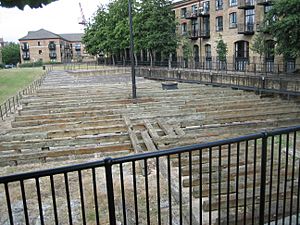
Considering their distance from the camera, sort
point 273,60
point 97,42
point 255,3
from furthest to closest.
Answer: point 97,42 → point 255,3 → point 273,60

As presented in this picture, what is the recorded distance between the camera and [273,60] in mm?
30078

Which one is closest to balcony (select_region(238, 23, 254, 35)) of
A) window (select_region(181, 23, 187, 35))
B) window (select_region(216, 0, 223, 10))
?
window (select_region(216, 0, 223, 10))

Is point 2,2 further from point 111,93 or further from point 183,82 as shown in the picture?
point 183,82

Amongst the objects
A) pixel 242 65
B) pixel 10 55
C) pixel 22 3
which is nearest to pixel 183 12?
pixel 242 65

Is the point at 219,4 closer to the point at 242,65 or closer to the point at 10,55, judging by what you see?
the point at 242,65

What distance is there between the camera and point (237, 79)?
20.8m

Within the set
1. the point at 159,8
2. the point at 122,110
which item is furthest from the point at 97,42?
the point at 122,110

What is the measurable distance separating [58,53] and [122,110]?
320ft

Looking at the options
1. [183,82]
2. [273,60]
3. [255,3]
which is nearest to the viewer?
[183,82]

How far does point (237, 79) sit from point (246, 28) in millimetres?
14792

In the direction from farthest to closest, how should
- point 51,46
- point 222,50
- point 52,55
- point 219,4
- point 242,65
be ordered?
point 52,55 → point 51,46 → point 219,4 → point 222,50 → point 242,65

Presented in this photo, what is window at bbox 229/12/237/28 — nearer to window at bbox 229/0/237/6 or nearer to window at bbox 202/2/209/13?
window at bbox 229/0/237/6

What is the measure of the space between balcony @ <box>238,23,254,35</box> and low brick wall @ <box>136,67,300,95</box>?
9.49 m

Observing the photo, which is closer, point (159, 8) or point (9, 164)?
point (9, 164)
